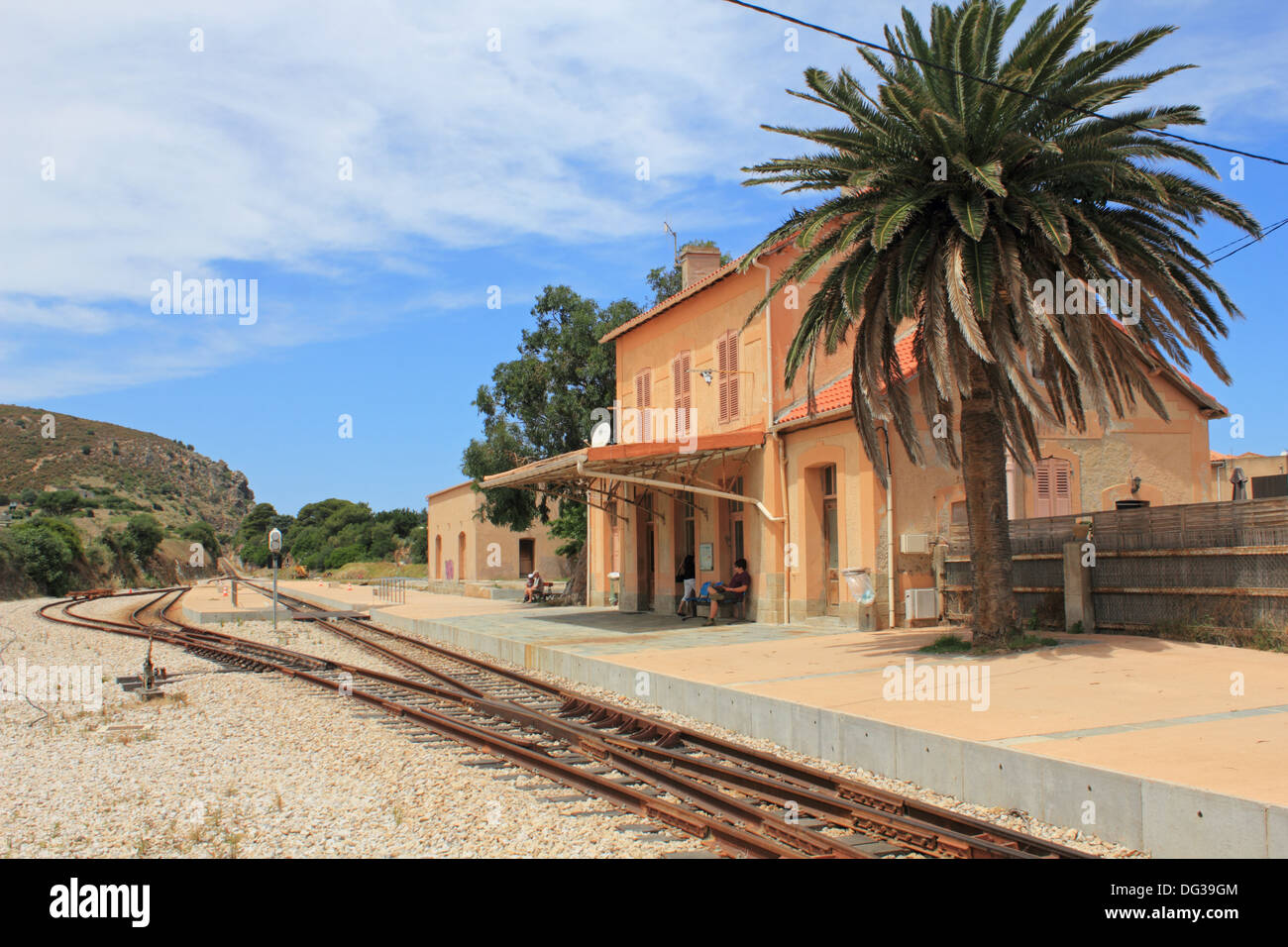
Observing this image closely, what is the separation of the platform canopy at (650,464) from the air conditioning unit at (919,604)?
3.86m

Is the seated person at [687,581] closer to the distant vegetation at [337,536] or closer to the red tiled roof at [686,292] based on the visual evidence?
the red tiled roof at [686,292]

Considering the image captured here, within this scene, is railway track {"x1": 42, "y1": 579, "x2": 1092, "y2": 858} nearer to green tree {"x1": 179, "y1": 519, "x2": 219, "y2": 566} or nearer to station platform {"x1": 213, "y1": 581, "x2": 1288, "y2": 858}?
station platform {"x1": 213, "y1": 581, "x2": 1288, "y2": 858}

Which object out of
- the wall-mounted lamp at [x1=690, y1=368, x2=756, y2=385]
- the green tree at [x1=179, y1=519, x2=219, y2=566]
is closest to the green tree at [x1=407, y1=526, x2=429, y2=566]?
the green tree at [x1=179, y1=519, x2=219, y2=566]

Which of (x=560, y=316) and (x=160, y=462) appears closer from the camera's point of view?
(x=560, y=316)

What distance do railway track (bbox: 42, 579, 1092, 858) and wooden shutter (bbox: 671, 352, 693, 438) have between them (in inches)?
361

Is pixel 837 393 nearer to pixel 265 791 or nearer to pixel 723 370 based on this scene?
pixel 723 370

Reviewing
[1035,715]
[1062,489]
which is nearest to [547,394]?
[1062,489]

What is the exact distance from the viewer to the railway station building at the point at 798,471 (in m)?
16.9

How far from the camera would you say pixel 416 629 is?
78.5 feet

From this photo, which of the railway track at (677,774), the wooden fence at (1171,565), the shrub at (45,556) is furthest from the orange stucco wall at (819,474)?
the shrub at (45,556)
